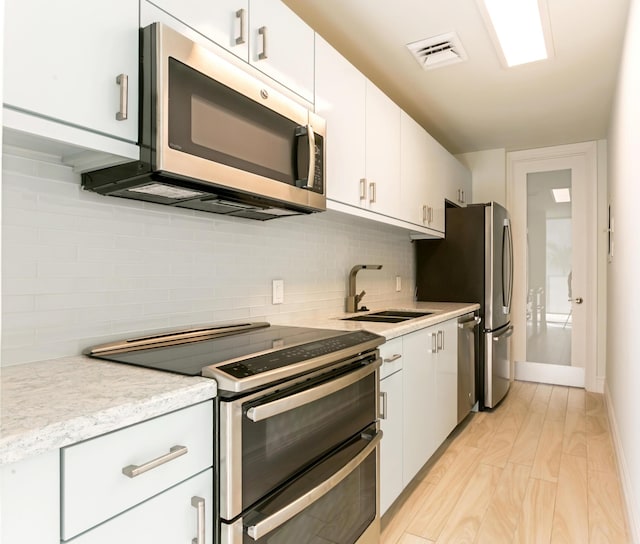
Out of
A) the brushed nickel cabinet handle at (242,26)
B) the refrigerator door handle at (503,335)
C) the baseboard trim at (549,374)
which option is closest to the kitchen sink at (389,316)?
the refrigerator door handle at (503,335)

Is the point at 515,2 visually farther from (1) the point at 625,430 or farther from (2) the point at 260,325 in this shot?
(1) the point at 625,430

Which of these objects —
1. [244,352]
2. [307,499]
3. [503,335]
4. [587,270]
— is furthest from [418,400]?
[587,270]

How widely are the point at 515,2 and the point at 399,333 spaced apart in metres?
1.67

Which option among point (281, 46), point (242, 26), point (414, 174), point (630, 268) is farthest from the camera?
point (414, 174)

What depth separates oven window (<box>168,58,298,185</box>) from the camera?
48.4 inches

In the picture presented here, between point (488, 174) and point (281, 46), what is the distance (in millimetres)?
3576

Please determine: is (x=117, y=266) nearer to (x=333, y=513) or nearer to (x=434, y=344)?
(x=333, y=513)

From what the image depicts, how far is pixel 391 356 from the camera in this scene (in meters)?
2.02

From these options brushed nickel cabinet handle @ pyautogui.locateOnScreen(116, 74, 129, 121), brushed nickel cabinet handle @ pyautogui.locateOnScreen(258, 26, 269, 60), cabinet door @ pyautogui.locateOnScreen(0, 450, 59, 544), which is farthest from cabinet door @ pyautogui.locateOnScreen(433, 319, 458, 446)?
cabinet door @ pyautogui.locateOnScreen(0, 450, 59, 544)

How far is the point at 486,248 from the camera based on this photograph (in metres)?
3.64

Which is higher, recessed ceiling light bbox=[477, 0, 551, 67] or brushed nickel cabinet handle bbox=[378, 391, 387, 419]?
recessed ceiling light bbox=[477, 0, 551, 67]

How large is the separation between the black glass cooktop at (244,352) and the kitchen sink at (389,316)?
728 millimetres

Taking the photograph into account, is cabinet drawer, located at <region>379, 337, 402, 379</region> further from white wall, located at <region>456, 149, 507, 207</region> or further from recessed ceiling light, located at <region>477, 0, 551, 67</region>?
white wall, located at <region>456, 149, 507, 207</region>

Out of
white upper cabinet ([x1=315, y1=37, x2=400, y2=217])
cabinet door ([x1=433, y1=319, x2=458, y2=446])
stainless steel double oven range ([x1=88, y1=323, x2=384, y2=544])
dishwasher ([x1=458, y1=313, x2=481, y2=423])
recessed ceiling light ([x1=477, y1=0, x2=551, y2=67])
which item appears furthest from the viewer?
dishwasher ([x1=458, y1=313, x2=481, y2=423])
